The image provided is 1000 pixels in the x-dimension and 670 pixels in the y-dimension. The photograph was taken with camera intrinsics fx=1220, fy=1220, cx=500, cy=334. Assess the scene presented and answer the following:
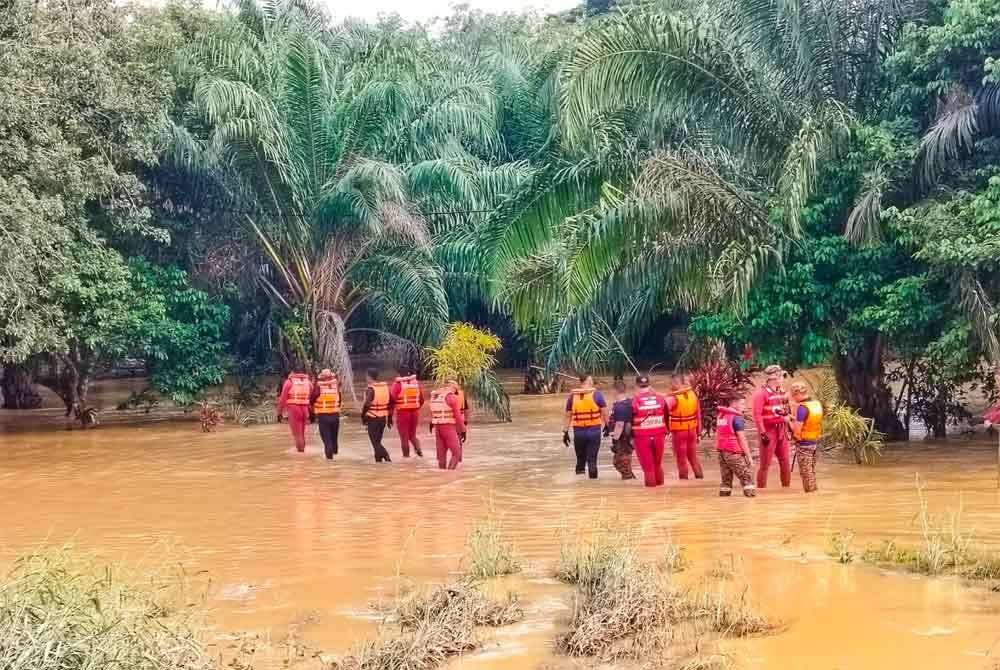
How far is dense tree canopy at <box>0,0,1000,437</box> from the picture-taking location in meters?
14.1

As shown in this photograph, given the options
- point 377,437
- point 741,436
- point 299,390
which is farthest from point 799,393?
point 299,390

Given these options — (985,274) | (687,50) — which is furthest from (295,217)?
(985,274)

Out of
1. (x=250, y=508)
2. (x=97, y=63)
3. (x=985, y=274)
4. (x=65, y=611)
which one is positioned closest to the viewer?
(x=65, y=611)

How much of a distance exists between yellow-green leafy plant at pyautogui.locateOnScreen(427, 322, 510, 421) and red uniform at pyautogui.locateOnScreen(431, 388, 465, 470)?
4117 millimetres

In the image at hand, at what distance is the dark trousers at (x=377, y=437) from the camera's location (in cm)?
1619

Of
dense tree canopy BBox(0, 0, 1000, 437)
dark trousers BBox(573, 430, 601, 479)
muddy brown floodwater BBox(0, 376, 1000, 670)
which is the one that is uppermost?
dense tree canopy BBox(0, 0, 1000, 437)

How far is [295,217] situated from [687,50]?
10.4 meters

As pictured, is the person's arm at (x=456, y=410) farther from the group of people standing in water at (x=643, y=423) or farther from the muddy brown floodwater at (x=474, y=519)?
the muddy brown floodwater at (x=474, y=519)

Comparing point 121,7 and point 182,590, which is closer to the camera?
point 182,590

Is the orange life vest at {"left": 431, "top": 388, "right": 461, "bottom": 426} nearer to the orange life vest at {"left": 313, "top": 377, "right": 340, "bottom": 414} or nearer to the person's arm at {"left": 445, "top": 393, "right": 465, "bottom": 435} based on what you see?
the person's arm at {"left": 445, "top": 393, "right": 465, "bottom": 435}

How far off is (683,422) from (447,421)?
126 inches

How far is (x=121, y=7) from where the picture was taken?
70.6 ft

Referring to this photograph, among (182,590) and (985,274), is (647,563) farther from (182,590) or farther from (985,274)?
(985,274)

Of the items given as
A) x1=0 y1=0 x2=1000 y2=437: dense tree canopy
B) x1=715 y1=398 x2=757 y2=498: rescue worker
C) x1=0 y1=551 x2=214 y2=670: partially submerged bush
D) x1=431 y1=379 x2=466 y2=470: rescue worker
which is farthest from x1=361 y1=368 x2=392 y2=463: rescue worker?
x1=0 y1=551 x2=214 y2=670: partially submerged bush
